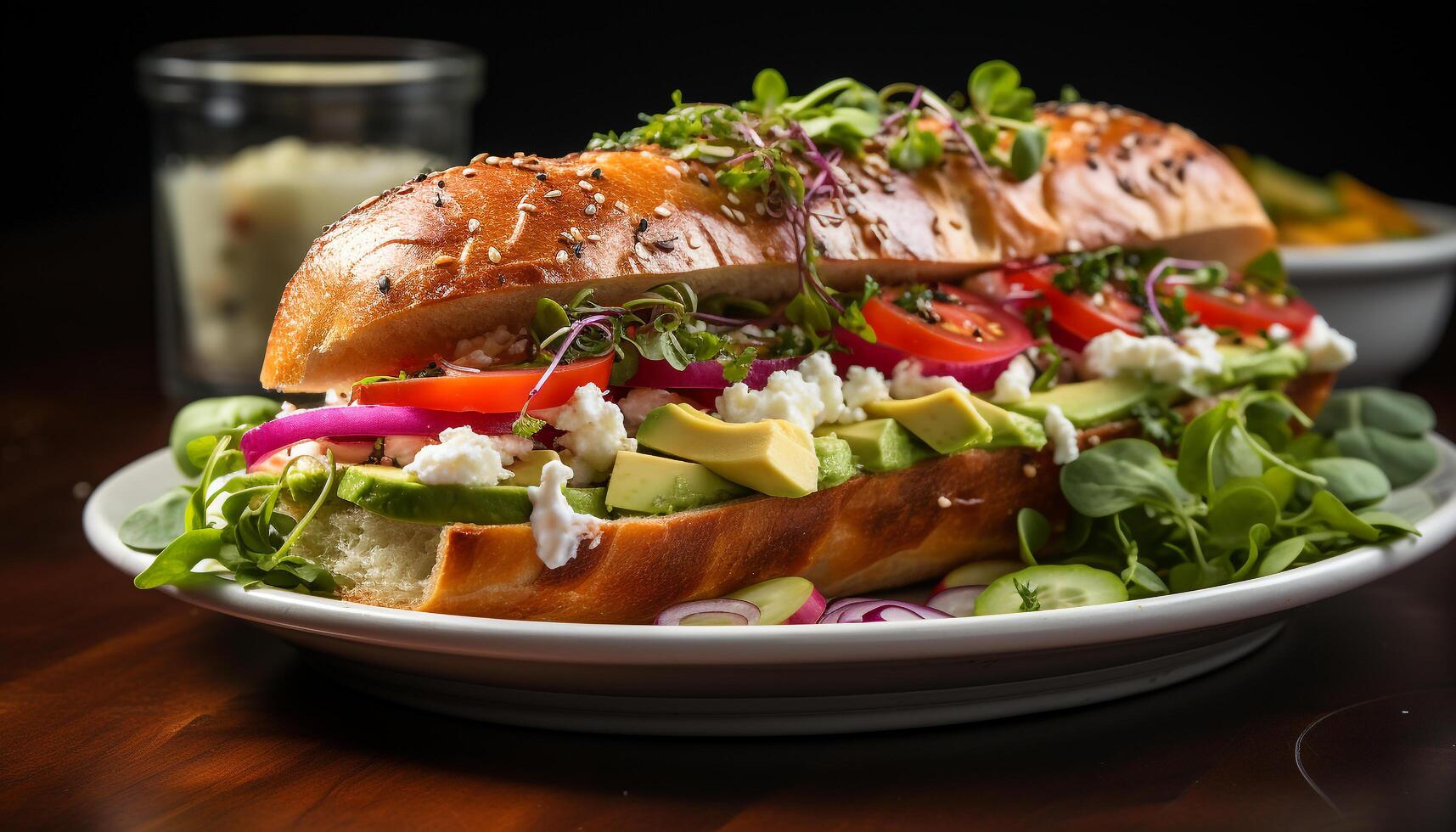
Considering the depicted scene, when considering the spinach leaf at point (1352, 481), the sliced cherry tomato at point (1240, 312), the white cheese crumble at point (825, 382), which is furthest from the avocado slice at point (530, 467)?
the sliced cherry tomato at point (1240, 312)

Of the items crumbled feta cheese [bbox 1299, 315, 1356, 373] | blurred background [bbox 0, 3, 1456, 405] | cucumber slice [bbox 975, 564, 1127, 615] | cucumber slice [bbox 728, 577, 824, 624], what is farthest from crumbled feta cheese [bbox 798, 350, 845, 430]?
blurred background [bbox 0, 3, 1456, 405]

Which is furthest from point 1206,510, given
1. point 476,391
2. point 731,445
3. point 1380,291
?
point 1380,291

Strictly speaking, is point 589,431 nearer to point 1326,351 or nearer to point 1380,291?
point 1326,351

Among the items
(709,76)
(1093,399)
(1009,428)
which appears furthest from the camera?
(709,76)

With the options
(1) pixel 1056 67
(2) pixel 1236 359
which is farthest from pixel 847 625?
(1) pixel 1056 67

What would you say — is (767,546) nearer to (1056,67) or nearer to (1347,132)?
(1056,67)

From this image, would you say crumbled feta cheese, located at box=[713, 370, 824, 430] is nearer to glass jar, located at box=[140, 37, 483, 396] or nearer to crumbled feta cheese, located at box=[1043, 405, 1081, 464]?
crumbled feta cheese, located at box=[1043, 405, 1081, 464]
